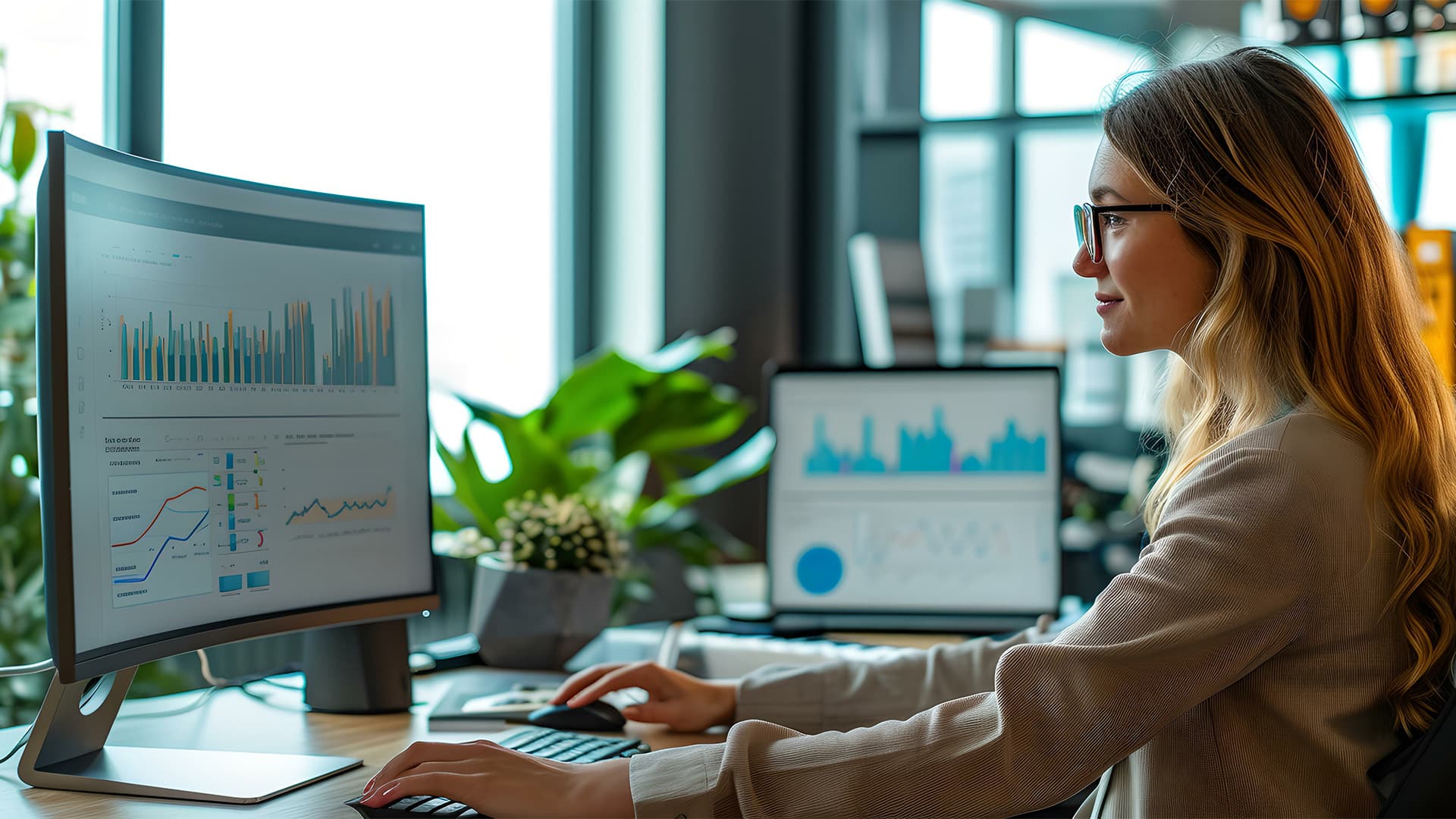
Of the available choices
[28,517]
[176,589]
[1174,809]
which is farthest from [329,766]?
[28,517]

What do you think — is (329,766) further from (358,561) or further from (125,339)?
(125,339)

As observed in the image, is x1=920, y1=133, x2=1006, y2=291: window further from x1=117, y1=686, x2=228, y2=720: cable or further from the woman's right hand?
x1=117, y1=686, x2=228, y2=720: cable

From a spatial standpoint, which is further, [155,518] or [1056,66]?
[1056,66]

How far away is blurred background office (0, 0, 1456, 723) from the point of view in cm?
238

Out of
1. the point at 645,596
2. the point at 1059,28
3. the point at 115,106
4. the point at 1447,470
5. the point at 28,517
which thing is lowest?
the point at 645,596

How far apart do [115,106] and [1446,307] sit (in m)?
3.15

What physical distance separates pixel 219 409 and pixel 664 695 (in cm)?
52

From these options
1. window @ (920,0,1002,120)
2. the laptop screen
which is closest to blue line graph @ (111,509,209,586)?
the laptop screen

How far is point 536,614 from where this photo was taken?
1.45 m

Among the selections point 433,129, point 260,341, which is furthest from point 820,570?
point 433,129

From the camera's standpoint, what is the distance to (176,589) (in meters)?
1.01

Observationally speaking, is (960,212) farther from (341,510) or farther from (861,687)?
(341,510)

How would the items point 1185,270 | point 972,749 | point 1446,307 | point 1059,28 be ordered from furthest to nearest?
point 1059,28, point 1446,307, point 1185,270, point 972,749

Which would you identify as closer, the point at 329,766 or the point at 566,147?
the point at 329,766
